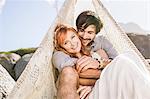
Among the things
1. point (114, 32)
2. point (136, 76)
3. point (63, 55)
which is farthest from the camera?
point (114, 32)

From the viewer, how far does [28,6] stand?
3.43 metres

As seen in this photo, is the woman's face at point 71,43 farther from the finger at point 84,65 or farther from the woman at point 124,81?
the woman at point 124,81

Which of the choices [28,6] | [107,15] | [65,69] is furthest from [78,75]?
[28,6]

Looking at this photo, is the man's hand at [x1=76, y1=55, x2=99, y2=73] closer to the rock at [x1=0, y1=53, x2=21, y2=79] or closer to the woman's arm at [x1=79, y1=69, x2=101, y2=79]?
the woman's arm at [x1=79, y1=69, x2=101, y2=79]

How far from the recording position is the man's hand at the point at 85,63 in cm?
152

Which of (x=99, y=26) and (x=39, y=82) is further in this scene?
(x=99, y=26)

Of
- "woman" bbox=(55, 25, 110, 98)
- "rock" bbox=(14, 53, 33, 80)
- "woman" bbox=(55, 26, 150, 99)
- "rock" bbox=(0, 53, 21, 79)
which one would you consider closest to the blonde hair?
"woman" bbox=(55, 25, 110, 98)

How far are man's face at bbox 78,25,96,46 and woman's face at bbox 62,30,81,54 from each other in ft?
0.24

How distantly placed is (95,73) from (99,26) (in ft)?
0.99

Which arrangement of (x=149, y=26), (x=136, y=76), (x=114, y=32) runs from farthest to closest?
(x=149, y=26)
(x=114, y=32)
(x=136, y=76)

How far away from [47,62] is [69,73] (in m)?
0.19

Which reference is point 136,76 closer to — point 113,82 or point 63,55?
point 113,82

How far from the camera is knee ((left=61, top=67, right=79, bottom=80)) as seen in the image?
1.41 metres

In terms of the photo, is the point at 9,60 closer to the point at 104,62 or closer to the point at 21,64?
the point at 21,64
